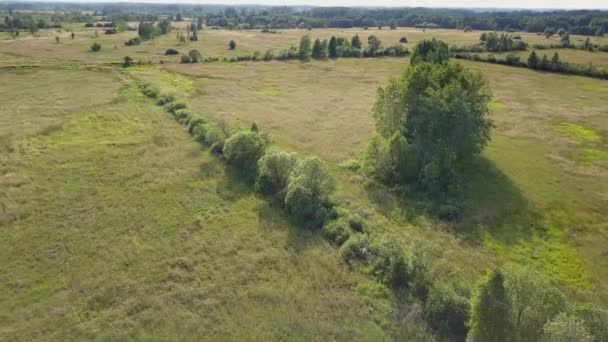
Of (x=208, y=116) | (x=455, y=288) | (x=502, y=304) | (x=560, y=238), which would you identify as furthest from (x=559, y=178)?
(x=208, y=116)

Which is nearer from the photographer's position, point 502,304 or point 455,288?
point 502,304

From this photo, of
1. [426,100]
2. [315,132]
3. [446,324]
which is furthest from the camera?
[315,132]

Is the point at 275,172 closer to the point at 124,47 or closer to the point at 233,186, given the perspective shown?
the point at 233,186

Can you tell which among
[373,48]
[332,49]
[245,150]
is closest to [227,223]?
[245,150]

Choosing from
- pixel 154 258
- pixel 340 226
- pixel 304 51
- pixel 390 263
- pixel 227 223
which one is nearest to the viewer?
pixel 390 263

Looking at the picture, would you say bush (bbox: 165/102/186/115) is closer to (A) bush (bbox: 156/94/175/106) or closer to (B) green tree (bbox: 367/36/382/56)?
(A) bush (bbox: 156/94/175/106)

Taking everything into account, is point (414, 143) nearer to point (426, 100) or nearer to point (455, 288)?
point (426, 100)

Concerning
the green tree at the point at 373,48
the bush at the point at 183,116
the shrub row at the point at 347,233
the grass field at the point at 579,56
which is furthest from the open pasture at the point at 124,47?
the shrub row at the point at 347,233
